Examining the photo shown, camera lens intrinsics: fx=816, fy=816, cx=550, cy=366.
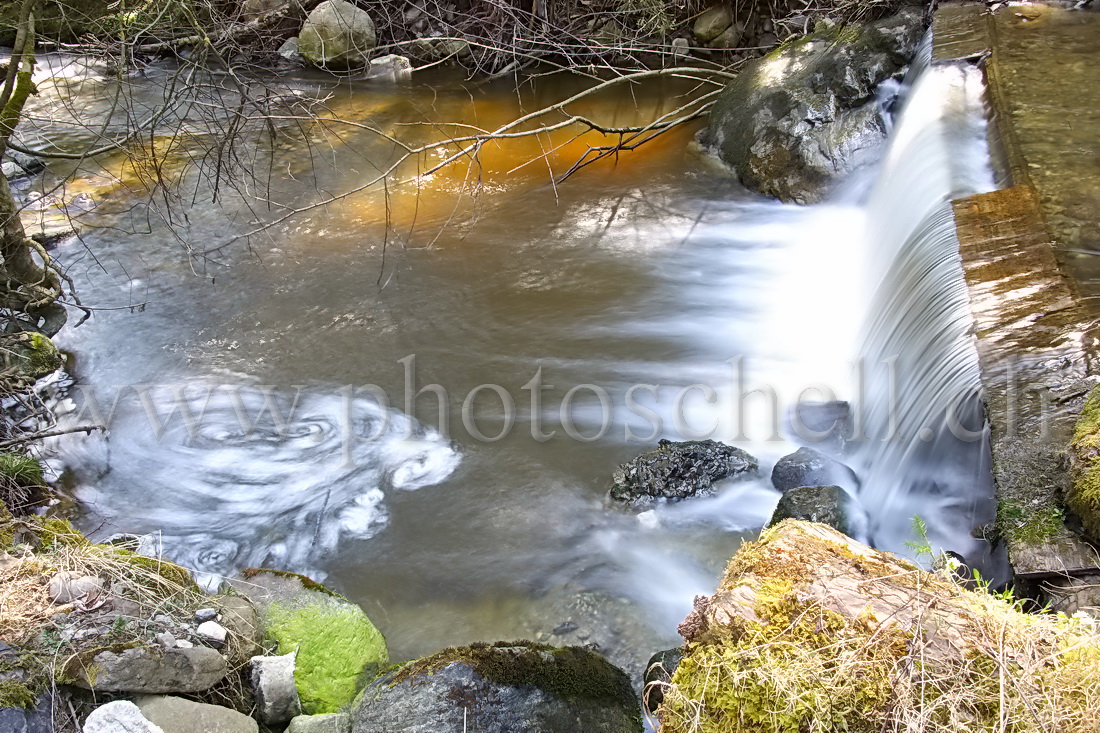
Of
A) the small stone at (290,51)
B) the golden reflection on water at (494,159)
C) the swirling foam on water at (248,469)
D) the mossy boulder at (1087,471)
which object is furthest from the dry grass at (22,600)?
the small stone at (290,51)

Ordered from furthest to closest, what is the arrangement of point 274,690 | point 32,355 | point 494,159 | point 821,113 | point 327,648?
point 494,159
point 821,113
point 32,355
point 327,648
point 274,690

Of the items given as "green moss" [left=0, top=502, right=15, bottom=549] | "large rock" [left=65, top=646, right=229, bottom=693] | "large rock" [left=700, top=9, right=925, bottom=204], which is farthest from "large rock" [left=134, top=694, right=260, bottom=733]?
"large rock" [left=700, top=9, right=925, bottom=204]

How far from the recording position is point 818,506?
4.15 meters

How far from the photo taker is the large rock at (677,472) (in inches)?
192

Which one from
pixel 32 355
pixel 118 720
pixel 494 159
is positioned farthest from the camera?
pixel 494 159

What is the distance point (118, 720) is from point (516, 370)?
3767 millimetres

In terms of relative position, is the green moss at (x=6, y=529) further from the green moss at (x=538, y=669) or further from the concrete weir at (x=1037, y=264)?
the concrete weir at (x=1037, y=264)

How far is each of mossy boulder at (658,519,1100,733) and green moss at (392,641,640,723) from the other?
2.89 ft

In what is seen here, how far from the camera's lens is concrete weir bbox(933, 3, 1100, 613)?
315 cm

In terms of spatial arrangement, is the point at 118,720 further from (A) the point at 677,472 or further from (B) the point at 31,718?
(A) the point at 677,472

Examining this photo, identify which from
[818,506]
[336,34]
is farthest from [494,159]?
[818,506]

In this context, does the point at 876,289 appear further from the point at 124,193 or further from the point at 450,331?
the point at 124,193

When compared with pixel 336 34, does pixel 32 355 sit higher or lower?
lower

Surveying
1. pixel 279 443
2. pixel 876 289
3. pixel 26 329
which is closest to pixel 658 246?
pixel 876 289
